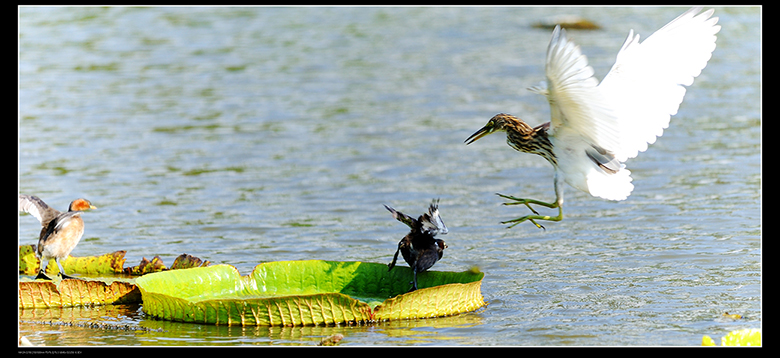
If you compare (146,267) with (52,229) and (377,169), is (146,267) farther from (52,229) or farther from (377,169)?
(377,169)

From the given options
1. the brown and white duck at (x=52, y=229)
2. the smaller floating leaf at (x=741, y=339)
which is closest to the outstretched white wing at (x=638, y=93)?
the smaller floating leaf at (x=741, y=339)

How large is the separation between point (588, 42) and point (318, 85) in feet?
29.2

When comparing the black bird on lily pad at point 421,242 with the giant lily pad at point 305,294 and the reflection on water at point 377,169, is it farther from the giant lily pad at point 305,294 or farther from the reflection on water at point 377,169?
the reflection on water at point 377,169

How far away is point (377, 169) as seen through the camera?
14727mm

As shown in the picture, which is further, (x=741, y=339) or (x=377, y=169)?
(x=377, y=169)

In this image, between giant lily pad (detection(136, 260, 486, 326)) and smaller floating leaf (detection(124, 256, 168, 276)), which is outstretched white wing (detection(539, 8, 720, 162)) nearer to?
giant lily pad (detection(136, 260, 486, 326))

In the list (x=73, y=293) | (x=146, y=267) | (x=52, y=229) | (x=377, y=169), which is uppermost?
(x=377, y=169)

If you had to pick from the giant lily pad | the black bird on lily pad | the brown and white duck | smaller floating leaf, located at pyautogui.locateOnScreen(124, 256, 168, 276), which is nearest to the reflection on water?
the giant lily pad

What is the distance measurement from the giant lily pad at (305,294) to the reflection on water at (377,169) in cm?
15

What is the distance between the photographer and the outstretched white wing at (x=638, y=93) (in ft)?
23.0

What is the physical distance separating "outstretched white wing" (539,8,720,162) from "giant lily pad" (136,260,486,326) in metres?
1.73

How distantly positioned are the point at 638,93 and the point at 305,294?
3.28 m

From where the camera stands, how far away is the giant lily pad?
758 centimetres

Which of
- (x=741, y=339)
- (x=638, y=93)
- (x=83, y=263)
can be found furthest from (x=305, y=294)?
(x=741, y=339)
